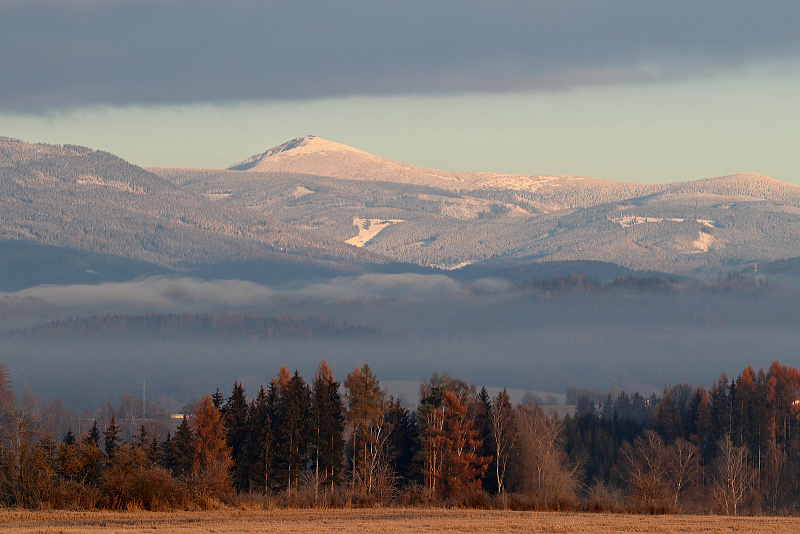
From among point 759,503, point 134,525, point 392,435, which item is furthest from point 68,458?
point 759,503

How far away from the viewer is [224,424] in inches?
4099

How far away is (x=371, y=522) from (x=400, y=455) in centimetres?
5779

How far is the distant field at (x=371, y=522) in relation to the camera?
51500 millimetres

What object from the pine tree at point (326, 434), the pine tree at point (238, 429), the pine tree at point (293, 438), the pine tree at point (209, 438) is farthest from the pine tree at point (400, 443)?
the pine tree at point (209, 438)

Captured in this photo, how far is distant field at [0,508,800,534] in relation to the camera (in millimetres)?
51500

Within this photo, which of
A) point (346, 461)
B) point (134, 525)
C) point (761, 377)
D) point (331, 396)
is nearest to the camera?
point (134, 525)

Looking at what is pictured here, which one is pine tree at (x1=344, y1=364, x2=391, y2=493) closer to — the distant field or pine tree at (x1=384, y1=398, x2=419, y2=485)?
pine tree at (x1=384, y1=398, x2=419, y2=485)

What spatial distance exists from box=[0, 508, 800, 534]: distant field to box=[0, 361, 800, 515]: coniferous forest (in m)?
4.26

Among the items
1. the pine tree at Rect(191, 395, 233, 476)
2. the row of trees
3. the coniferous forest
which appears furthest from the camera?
the row of trees

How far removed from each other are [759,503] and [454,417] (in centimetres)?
4542

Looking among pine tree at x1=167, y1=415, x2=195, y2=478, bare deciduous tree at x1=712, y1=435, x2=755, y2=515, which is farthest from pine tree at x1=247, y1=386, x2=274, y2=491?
bare deciduous tree at x1=712, y1=435, x2=755, y2=515

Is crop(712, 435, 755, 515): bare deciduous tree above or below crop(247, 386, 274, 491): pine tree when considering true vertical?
below

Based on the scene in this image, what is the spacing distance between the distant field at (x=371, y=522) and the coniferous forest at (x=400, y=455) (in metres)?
4.26

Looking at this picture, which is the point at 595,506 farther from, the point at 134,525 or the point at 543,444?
the point at 543,444
